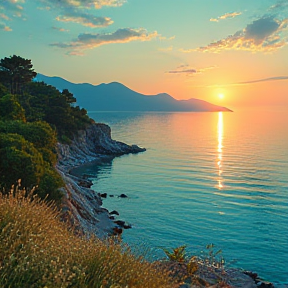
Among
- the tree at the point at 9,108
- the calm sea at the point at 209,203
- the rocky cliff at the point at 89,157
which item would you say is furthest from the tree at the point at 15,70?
the tree at the point at 9,108

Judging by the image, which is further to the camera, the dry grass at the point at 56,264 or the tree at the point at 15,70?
the tree at the point at 15,70

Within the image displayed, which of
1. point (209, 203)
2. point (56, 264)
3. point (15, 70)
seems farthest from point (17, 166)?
point (15, 70)

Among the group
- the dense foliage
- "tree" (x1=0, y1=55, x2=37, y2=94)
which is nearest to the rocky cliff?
the dense foliage

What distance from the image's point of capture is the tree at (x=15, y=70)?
66.9 m

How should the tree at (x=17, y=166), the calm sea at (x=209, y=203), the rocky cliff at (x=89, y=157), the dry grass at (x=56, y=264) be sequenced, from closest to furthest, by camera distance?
the dry grass at (x=56, y=264) → the tree at (x=17, y=166) → the calm sea at (x=209, y=203) → the rocky cliff at (x=89, y=157)

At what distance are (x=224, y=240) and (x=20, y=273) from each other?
29.5 metres

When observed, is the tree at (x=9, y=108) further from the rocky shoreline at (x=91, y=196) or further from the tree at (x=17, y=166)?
the tree at (x=17, y=166)

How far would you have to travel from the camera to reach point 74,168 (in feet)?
224

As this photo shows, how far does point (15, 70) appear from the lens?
68.1 metres

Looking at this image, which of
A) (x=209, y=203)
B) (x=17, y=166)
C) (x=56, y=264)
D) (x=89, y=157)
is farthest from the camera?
(x=89, y=157)

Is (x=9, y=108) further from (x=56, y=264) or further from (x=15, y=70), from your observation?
(x=15, y=70)

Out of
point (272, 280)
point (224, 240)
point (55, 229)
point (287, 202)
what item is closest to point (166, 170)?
point (287, 202)

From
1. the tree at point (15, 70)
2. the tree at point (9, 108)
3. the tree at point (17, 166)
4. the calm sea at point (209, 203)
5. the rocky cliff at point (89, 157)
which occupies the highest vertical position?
the tree at point (15, 70)

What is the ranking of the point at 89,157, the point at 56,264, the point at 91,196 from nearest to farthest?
the point at 56,264 → the point at 91,196 → the point at 89,157
